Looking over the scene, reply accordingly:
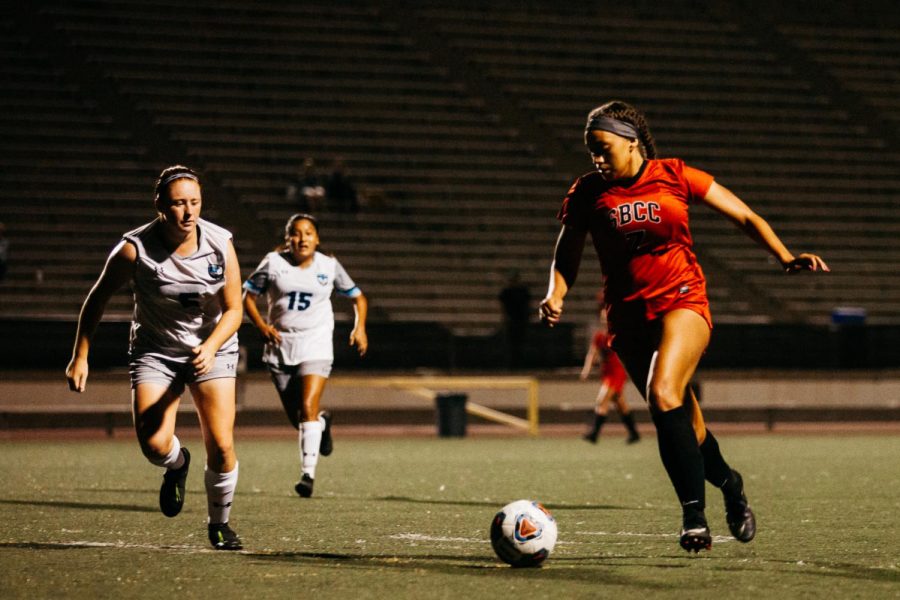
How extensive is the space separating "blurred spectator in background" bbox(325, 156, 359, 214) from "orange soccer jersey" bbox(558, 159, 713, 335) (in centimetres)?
2043

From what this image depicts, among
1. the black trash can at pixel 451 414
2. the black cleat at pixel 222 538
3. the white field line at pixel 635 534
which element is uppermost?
the black cleat at pixel 222 538

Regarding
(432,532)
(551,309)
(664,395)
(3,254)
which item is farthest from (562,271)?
(3,254)

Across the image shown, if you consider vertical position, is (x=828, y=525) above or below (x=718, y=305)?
above

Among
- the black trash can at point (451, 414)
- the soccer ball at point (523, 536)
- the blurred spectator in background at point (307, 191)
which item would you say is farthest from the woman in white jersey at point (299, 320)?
the blurred spectator in background at point (307, 191)

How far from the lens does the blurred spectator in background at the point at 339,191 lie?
1096 inches

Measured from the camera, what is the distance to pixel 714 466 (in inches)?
308

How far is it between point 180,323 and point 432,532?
2116mm

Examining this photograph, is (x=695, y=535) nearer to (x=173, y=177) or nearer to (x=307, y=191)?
(x=173, y=177)

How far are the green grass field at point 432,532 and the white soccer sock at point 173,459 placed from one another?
0.44 m

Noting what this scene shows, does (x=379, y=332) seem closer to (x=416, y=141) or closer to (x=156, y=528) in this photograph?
(x=416, y=141)

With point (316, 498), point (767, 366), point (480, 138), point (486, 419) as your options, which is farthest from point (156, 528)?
point (480, 138)

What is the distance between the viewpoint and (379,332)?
22719 millimetres

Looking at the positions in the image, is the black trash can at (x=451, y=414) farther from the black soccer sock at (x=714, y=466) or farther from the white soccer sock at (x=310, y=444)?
the black soccer sock at (x=714, y=466)

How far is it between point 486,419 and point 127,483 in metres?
11.7
